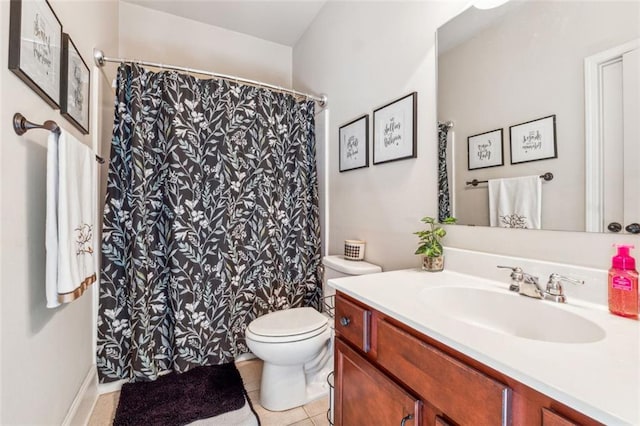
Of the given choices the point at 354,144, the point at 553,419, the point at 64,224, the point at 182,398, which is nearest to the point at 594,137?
the point at 553,419

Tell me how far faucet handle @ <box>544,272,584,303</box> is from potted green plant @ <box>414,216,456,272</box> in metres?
0.39

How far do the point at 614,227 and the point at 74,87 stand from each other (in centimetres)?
209

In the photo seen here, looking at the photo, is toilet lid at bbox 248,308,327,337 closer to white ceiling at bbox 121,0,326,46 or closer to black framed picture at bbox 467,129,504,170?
black framed picture at bbox 467,129,504,170

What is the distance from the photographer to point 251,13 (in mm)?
2273

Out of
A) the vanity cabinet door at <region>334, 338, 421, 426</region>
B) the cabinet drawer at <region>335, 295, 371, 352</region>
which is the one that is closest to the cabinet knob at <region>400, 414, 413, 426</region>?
the vanity cabinet door at <region>334, 338, 421, 426</region>

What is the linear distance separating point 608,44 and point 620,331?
0.77m

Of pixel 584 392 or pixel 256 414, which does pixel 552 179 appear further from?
pixel 256 414

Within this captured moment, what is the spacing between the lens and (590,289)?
0.80 meters

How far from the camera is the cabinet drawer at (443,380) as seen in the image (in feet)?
1.79

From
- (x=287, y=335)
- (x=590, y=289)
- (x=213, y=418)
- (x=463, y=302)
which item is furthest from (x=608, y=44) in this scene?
(x=213, y=418)

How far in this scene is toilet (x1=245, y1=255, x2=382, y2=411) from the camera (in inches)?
57.2

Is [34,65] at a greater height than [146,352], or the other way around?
[34,65]

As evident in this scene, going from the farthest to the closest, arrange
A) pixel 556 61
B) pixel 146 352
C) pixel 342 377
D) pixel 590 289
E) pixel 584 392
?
pixel 146 352 < pixel 342 377 < pixel 556 61 < pixel 590 289 < pixel 584 392

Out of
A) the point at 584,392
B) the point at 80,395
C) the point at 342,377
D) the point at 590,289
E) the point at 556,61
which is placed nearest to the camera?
the point at 584,392
